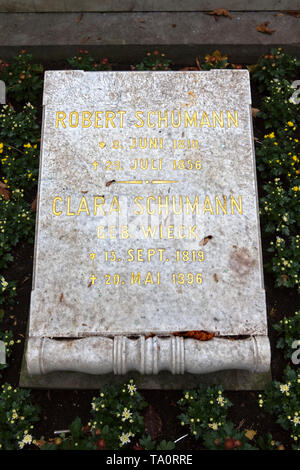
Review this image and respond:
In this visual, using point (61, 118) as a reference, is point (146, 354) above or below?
below

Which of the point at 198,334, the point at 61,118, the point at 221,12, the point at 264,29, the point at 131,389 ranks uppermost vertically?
the point at 221,12

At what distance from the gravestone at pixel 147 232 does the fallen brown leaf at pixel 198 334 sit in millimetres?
11

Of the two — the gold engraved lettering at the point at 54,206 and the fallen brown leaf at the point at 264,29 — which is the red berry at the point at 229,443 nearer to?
the gold engraved lettering at the point at 54,206

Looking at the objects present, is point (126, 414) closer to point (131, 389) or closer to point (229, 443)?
point (131, 389)

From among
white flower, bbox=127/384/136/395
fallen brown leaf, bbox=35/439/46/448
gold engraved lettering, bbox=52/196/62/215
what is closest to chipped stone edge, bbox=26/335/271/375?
white flower, bbox=127/384/136/395

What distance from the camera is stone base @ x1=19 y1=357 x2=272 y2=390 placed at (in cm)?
339

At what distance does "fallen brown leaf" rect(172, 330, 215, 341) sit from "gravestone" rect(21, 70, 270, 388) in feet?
0.04

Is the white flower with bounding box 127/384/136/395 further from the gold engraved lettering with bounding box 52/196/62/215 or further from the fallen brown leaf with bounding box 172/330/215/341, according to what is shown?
the gold engraved lettering with bounding box 52/196/62/215

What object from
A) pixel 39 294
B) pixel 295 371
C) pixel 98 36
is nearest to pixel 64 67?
pixel 98 36

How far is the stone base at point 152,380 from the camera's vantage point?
11.1ft

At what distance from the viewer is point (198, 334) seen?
3148mm

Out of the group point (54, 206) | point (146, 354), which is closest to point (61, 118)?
point (54, 206)

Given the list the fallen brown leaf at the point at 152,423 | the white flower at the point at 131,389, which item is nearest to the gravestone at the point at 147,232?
the white flower at the point at 131,389

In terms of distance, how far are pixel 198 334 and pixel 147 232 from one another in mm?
940
